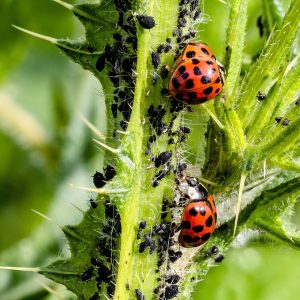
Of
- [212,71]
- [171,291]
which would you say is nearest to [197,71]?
[212,71]

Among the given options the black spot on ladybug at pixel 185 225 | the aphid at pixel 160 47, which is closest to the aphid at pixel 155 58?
the aphid at pixel 160 47

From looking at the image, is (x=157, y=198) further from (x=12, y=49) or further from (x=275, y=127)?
(x=12, y=49)

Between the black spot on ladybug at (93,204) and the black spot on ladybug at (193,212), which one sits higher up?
the black spot on ladybug at (193,212)

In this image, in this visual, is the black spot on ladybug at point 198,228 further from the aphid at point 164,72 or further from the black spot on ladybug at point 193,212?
the aphid at point 164,72

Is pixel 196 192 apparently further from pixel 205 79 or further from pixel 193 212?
pixel 205 79

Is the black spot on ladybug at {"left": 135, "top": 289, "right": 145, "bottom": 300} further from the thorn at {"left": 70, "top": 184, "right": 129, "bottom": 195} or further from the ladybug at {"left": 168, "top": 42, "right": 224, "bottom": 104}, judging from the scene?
the ladybug at {"left": 168, "top": 42, "right": 224, "bottom": 104}
